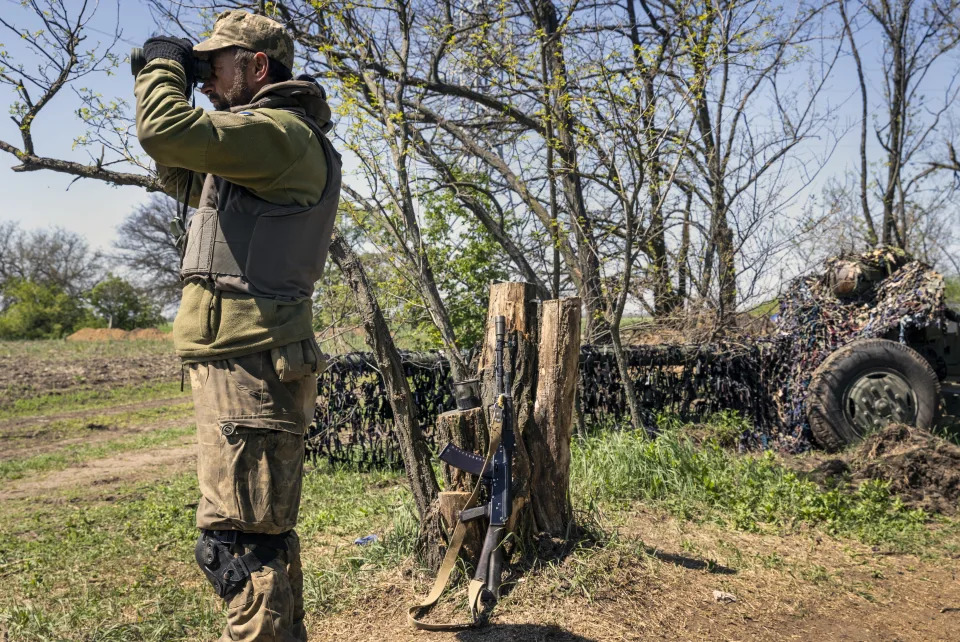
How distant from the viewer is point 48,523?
5.96m

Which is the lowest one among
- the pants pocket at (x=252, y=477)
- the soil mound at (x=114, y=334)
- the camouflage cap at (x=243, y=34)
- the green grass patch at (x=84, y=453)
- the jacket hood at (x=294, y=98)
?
the green grass patch at (x=84, y=453)

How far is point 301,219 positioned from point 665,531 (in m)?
3.16

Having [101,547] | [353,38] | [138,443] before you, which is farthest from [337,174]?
[138,443]

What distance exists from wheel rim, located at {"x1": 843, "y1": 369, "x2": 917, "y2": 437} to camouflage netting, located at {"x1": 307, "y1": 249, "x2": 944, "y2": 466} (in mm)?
397

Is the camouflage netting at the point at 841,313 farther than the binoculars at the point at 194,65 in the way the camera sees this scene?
Yes

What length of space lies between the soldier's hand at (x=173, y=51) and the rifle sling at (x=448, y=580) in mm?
2007

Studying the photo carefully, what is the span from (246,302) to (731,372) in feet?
19.9

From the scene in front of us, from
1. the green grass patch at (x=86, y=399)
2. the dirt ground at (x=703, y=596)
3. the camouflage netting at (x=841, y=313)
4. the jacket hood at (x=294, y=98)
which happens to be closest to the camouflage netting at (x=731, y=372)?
the camouflage netting at (x=841, y=313)

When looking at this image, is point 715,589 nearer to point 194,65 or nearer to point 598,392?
point 194,65

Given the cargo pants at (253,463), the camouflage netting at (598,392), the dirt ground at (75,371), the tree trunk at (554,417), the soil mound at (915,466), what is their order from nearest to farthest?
the cargo pants at (253,463), the tree trunk at (554,417), the soil mound at (915,466), the camouflage netting at (598,392), the dirt ground at (75,371)

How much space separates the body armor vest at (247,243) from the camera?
8.04 ft

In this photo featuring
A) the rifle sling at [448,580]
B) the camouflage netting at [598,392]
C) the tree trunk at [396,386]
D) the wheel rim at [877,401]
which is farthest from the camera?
the camouflage netting at [598,392]

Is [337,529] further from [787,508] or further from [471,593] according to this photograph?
[787,508]

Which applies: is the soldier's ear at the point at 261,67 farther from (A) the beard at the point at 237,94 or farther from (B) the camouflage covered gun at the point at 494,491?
(B) the camouflage covered gun at the point at 494,491
